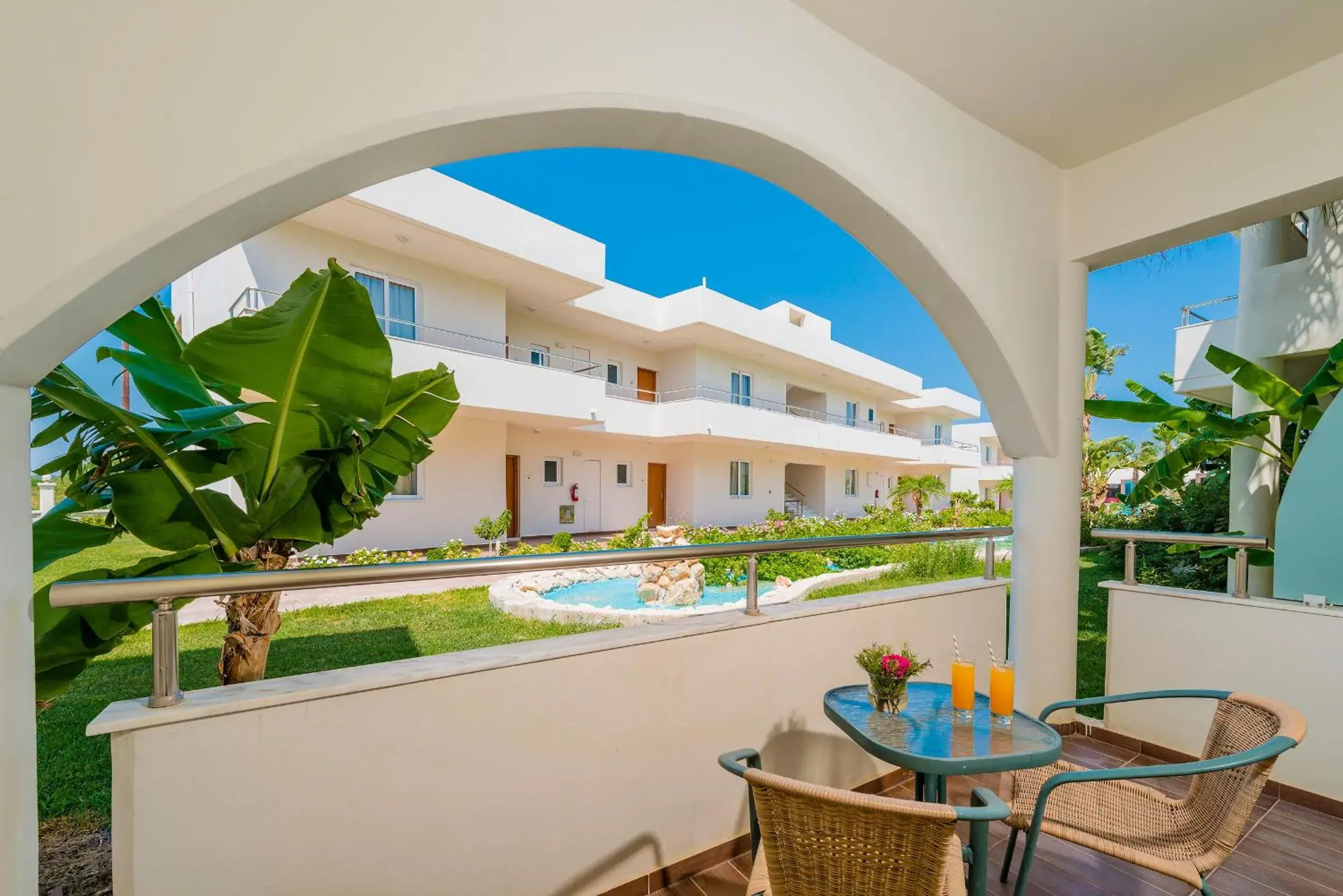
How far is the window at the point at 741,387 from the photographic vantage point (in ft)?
62.5

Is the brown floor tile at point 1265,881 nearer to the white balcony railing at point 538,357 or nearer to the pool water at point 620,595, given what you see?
the pool water at point 620,595

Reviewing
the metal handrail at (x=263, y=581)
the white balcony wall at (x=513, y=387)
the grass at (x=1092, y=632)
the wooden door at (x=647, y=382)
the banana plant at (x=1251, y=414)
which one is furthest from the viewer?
the wooden door at (x=647, y=382)

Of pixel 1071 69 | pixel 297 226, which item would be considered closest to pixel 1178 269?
pixel 1071 69

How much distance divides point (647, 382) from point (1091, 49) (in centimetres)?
1579

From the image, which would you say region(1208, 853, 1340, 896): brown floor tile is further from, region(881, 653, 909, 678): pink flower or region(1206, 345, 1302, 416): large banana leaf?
region(1206, 345, 1302, 416): large banana leaf

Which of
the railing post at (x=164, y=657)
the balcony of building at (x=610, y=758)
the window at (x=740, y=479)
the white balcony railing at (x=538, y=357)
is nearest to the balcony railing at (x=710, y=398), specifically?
the white balcony railing at (x=538, y=357)

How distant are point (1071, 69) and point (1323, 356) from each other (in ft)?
23.6

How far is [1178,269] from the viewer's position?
5.81 metres

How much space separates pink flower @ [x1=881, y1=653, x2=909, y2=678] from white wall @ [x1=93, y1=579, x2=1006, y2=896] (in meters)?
0.56

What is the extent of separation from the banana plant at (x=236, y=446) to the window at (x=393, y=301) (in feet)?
28.4

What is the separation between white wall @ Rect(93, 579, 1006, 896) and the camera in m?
1.50

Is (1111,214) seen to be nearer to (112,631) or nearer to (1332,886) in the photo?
(1332,886)

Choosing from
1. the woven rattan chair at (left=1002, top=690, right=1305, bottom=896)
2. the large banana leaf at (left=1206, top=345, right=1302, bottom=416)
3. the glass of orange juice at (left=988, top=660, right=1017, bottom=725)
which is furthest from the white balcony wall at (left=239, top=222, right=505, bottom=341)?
the large banana leaf at (left=1206, top=345, right=1302, bottom=416)

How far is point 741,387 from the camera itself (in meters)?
19.5
